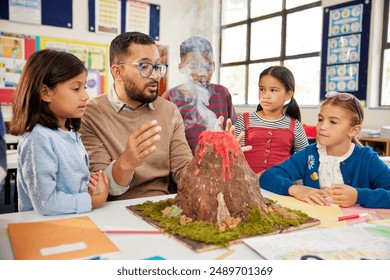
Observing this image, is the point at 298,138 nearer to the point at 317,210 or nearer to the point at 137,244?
the point at 317,210

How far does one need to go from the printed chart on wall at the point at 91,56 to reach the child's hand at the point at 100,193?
3585mm

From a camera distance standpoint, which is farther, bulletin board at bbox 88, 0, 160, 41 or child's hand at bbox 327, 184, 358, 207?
bulletin board at bbox 88, 0, 160, 41

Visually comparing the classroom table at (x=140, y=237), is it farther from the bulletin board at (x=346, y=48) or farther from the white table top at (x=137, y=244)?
the bulletin board at (x=346, y=48)

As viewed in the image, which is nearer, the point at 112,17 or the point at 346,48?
the point at 346,48

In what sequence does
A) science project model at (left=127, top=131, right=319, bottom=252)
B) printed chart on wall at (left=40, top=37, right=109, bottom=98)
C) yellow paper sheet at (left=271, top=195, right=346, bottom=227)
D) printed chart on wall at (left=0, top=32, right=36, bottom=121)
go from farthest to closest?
1. printed chart on wall at (left=40, top=37, right=109, bottom=98)
2. printed chart on wall at (left=0, top=32, right=36, bottom=121)
3. yellow paper sheet at (left=271, top=195, right=346, bottom=227)
4. science project model at (left=127, top=131, right=319, bottom=252)

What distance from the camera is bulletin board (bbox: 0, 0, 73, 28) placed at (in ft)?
13.9

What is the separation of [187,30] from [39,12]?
9.98 ft

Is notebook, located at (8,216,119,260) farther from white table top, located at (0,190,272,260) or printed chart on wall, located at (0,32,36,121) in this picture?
printed chart on wall, located at (0,32,36,121)

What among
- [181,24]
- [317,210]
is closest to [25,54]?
[181,24]

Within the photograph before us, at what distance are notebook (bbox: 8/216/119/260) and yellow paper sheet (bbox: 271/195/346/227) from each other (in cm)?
64

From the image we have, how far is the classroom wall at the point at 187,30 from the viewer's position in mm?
2125

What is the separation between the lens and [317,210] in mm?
1228

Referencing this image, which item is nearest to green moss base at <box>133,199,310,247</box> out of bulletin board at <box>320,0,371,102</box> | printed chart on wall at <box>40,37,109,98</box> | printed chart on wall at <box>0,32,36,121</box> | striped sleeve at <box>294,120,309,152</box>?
striped sleeve at <box>294,120,309,152</box>

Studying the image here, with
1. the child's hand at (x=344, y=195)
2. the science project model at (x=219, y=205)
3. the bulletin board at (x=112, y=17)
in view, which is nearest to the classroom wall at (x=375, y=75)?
the bulletin board at (x=112, y=17)
